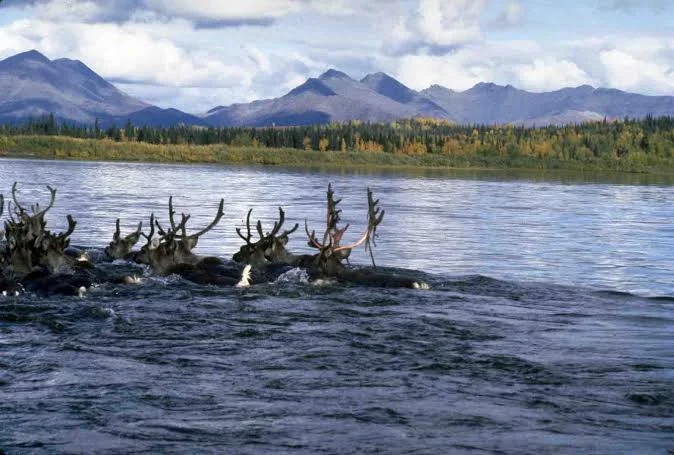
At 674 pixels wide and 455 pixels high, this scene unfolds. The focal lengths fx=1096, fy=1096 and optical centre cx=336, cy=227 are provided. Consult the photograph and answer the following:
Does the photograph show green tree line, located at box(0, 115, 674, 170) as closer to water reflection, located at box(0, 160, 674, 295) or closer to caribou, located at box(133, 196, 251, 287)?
water reflection, located at box(0, 160, 674, 295)

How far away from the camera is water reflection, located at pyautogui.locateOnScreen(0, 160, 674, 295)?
2411cm

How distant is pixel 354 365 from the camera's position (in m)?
12.1

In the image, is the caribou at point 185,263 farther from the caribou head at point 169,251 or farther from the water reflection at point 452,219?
the water reflection at point 452,219

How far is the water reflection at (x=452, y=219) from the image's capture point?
79.1 feet

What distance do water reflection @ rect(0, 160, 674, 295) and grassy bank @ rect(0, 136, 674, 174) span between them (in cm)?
5072

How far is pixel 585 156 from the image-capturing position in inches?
6299

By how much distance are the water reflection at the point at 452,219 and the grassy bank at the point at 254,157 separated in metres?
50.7

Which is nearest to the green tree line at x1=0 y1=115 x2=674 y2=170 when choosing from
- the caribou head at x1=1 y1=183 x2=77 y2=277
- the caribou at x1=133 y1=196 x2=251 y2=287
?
the caribou at x1=133 y1=196 x2=251 y2=287

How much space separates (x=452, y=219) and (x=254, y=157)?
8394cm

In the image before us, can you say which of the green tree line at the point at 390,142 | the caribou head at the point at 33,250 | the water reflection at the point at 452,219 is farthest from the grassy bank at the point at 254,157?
the caribou head at the point at 33,250

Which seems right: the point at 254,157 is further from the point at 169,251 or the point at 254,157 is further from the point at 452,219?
the point at 169,251

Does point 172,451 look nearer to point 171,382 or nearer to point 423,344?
point 171,382

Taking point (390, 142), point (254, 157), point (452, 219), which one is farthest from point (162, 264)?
point (390, 142)

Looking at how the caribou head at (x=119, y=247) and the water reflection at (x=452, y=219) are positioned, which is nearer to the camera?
the caribou head at (x=119, y=247)
